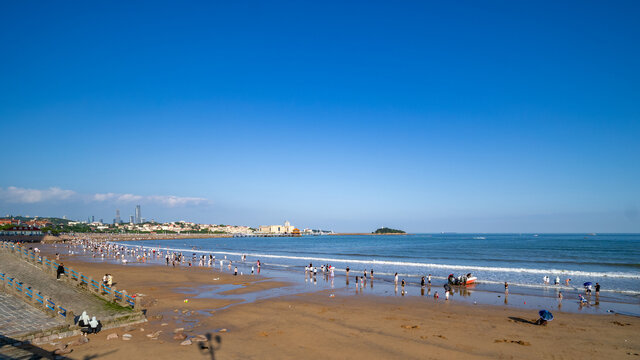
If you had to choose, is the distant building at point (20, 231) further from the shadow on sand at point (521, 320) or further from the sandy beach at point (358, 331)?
the shadow on sand at point (521, 320)

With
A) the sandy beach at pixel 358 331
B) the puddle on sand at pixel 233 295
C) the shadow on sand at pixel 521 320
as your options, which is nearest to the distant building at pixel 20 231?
the puddle on sand at pixel 233 295

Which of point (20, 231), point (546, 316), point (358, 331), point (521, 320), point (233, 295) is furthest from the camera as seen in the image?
point (20, 231)

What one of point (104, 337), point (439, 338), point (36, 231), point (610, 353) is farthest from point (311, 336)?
point (36, 231)

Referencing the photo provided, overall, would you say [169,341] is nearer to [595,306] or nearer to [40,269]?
[40,269]

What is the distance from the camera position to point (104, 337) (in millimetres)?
16938

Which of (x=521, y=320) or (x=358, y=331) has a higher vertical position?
(x=358, y=331)

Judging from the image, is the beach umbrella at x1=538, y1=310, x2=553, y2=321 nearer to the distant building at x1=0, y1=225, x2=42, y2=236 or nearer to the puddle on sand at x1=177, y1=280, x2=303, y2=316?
the puddle on sand at x1=177, y1=280, x2=303, y2=316

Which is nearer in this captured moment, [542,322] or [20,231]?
[542,322]

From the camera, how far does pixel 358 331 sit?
20531mm

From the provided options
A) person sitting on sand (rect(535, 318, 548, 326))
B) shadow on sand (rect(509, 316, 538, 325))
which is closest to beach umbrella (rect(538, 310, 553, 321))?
person sitting on sand (rect(535, 318, 548, 326))

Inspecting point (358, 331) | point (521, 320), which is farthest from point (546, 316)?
point (358, 331)

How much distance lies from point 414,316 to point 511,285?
65.3 ft

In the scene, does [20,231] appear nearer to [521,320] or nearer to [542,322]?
[521,320]

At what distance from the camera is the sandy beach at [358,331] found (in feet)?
54.9
